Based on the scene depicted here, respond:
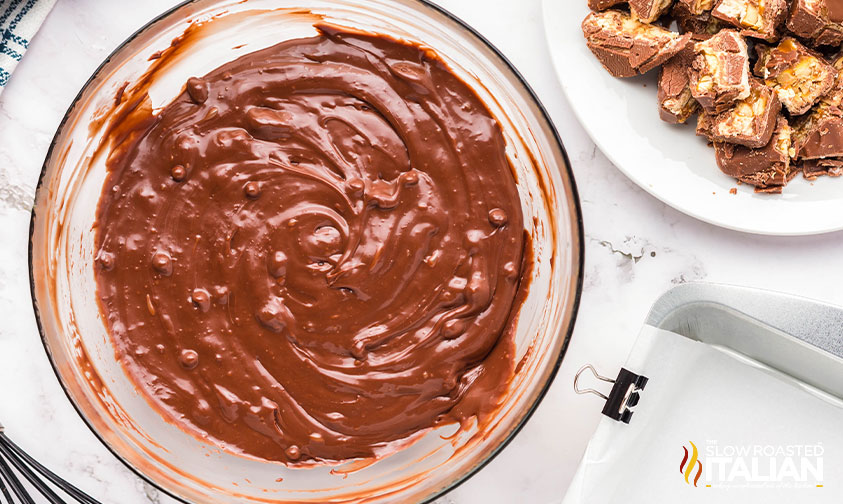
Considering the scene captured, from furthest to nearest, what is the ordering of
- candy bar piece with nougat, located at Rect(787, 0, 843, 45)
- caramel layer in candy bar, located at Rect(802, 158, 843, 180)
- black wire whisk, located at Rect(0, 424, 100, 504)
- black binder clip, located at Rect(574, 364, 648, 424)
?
black wire whisk, located at Rect(0, 424, 100, 504) → caramel layer in candy bar, located at Rect(802, 158, 843, 180) → candy bar piece with nougat, located at Rect(787, 0, 843, 45) → black binder clip, located at Rect(574, 364, 648, 424)

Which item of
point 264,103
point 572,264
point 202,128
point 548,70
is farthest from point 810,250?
point 202,128

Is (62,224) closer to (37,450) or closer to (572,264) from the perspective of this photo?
(37,450)

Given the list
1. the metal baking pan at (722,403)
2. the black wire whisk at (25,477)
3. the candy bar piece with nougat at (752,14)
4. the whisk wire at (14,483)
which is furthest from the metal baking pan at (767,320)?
the whisk wire at (14,483)

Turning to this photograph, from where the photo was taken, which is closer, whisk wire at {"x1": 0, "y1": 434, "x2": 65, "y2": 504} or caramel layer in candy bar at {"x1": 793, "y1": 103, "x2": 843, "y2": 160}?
caramel layer in candy bar at {"x1": 793, "y1": 103, "x2": 843, "y2": 160}

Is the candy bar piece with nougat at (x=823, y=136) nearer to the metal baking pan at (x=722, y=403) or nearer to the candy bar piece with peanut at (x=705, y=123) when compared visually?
the candy bar piece with peanut at (x=705, y=123)

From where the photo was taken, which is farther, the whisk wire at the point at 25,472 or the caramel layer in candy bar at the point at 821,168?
the whisk wire at the point at 25,472

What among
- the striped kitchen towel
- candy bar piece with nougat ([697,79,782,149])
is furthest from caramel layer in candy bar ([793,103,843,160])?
the striped kitchen towel

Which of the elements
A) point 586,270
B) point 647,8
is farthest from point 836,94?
point 586,270

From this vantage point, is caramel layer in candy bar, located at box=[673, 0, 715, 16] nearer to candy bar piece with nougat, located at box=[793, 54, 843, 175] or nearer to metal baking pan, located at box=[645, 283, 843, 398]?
candy bar piece with nougat, located at box=[793, 54, 843, 175]
